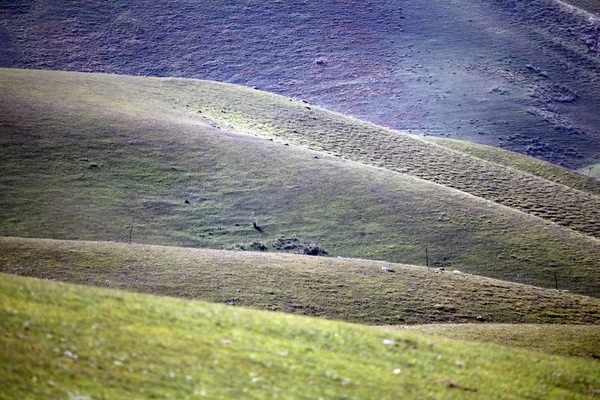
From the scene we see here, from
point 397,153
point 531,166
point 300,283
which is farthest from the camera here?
point 531,166

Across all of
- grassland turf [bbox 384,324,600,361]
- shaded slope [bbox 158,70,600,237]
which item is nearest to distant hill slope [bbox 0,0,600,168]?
shaded slope [bbox 158,70,600,237]

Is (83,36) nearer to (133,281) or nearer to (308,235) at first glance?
(308,235)

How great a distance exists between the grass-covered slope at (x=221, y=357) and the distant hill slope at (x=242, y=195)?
95.4 feet

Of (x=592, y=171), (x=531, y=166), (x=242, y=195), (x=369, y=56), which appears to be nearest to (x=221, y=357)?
(x=242, y=195)

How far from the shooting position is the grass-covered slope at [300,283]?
3256 cm

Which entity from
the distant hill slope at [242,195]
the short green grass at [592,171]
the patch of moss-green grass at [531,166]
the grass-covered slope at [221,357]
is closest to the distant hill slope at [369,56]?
the short green grass at [592,171]

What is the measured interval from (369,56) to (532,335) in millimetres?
111376

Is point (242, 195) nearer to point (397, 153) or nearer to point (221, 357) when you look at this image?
point (397, 153)

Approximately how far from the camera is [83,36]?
129m

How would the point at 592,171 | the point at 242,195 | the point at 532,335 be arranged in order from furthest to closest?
1. the point at 592,171
2. the point at 242,195
3. the point at 532,335

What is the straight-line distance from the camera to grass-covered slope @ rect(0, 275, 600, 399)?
43.2 ft

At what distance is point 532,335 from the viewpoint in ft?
104

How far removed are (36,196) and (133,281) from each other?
813 inches

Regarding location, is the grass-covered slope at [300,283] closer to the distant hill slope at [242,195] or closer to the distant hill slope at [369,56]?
the distant hill slope at [242,195]
